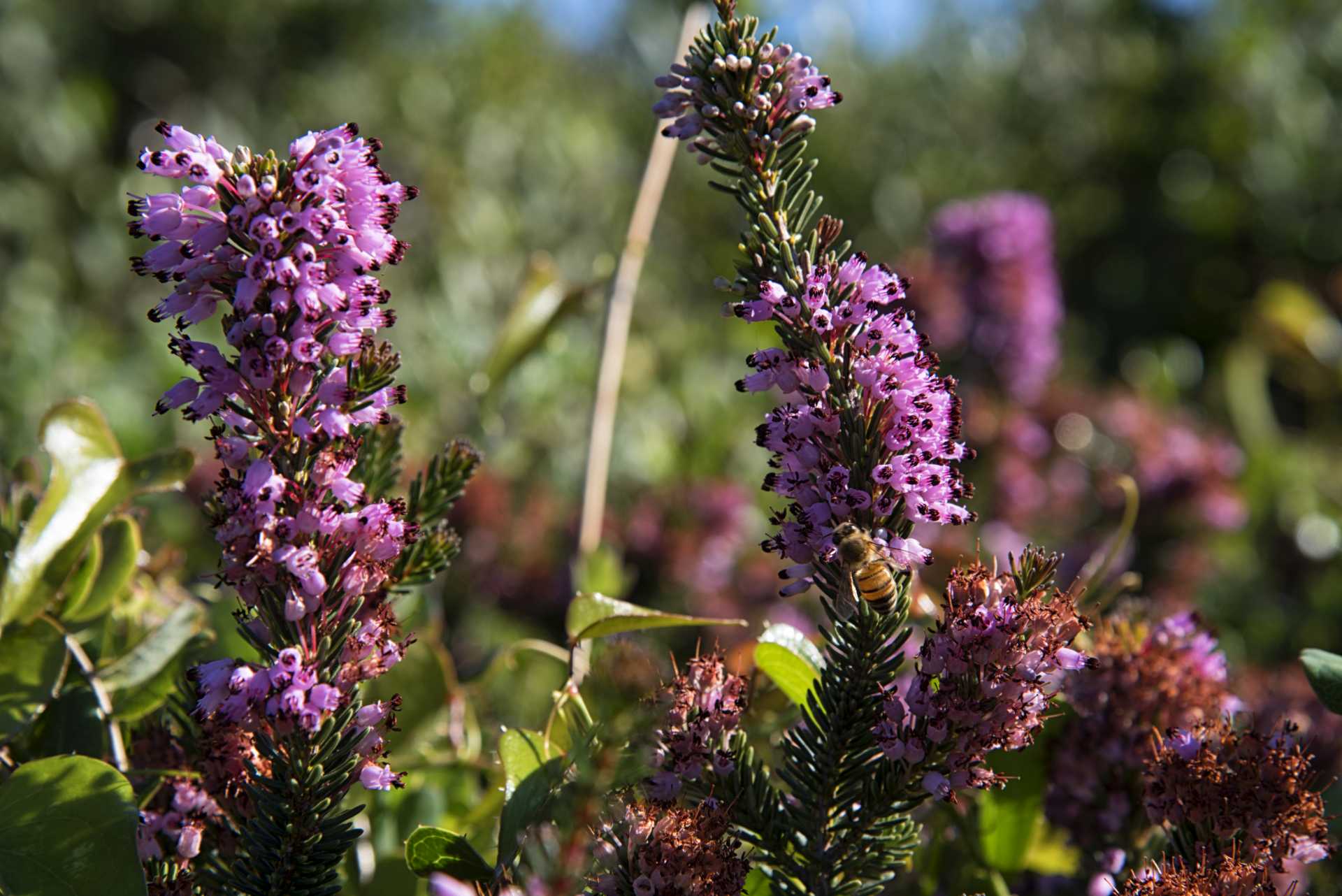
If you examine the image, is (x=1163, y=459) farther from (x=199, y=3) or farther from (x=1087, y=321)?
(x=199, y=3)

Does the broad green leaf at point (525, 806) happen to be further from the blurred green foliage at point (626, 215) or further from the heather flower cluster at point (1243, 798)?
the heather flower cluster at point (1243, 798)

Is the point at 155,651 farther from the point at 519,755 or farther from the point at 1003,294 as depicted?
the point at 1003,294

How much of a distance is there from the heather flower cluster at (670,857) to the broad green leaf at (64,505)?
0.37 m

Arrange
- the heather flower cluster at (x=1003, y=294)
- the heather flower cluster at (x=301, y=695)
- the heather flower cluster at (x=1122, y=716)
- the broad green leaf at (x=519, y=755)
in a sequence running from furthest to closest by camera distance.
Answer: the heather flower cluster at (x=1003, y=294) < the heather flower cluster at (x=1122, y=716) < the broad green leaf at (x=519, y=755) < the heather flower cluster at (x=301, y=695)

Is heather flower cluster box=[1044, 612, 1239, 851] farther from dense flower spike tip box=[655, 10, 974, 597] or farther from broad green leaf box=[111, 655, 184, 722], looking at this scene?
broad green leaf box=[111, 655, 184, 722]

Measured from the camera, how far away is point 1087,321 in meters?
4.11

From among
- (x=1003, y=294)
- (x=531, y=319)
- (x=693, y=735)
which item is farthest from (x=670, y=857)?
(x=1003, y=294)

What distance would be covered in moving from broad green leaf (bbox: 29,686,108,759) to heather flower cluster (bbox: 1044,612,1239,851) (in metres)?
0.55

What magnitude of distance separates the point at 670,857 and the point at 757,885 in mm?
132

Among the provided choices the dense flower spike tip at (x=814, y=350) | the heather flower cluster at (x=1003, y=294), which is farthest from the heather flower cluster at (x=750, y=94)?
the heather flower cluster at (x=1003, y=294)

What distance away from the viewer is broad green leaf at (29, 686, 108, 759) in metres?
0.73

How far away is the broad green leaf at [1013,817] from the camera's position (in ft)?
2.51

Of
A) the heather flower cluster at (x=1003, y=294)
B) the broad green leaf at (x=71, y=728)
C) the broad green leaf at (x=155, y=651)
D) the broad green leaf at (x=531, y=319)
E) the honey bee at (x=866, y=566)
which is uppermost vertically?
the heather flower cluster at (x=1003, y=294)

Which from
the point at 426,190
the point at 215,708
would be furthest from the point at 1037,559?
the point at 426,190
